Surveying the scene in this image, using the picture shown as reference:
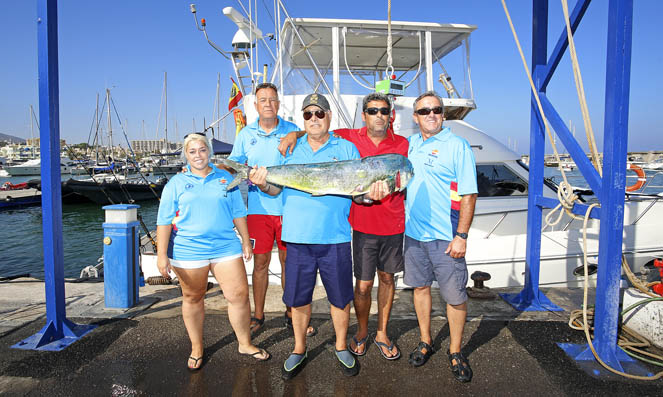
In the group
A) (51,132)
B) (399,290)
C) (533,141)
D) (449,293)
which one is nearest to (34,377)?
(51,132)

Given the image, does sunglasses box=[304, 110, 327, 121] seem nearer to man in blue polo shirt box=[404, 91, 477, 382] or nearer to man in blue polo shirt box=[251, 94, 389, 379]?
man in blue polo shirt box=[251, 94, 389, 379]

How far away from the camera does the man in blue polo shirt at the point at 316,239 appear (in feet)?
9.11

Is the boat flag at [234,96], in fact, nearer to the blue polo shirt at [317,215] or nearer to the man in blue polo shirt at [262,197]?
the man in blue polo shirt at [262,197]

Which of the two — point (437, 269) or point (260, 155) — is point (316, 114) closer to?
point (260, 155)

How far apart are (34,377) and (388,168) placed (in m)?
3.14

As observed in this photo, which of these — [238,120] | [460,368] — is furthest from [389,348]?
[238,120]

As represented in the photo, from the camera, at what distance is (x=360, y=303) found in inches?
123

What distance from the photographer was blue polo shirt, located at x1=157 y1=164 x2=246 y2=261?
111 inches

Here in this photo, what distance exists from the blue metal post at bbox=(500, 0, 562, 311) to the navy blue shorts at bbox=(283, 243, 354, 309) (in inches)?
92.7

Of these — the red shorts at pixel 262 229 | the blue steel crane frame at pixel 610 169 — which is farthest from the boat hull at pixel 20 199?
the blue steel crane frame at pixel 610 169

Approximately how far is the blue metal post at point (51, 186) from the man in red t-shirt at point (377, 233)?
84.7 inches

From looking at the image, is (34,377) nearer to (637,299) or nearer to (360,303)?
(360,303)

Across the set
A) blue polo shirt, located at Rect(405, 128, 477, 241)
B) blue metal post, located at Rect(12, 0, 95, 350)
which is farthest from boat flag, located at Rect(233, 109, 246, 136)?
blue polo shirt, located at Rect(405, 128, 477, 241)

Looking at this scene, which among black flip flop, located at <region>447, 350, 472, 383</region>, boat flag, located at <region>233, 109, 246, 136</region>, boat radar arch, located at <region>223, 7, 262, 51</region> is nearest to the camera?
black flip flop, located at <region>447, 350, 472, 383</region>
